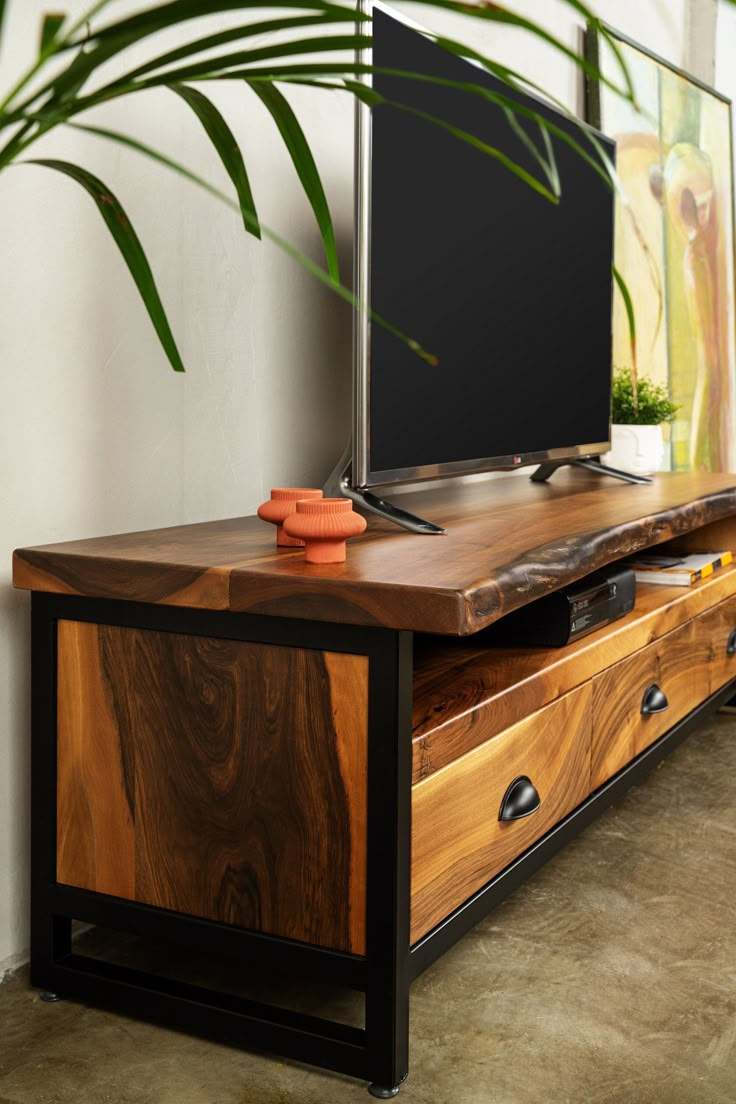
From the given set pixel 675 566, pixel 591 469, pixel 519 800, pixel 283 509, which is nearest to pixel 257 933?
pixel 519 800

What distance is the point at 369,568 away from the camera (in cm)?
142

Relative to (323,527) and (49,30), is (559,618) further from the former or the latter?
(49,30)

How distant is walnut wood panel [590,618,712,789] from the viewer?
197 centimetres

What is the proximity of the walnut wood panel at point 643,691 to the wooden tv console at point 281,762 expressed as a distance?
23 cm

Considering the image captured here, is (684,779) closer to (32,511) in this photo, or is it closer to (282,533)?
(282,533)

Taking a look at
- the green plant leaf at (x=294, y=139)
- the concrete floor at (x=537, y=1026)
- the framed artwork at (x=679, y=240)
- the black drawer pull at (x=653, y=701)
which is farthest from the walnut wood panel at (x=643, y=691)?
the green plant leaf at (x=294, y=139)

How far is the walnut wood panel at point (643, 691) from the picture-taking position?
1971mm

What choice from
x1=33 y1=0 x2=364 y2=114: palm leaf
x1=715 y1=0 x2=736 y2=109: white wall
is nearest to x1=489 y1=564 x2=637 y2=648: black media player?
x1=33 y1=0 x2=364 y2=114: palm leaf

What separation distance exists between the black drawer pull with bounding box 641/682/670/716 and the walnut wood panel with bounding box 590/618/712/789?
0.5 inches

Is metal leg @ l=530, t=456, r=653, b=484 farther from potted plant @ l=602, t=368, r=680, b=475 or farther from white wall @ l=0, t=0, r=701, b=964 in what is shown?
white wall @ l=0, t=0, r=701, b=964

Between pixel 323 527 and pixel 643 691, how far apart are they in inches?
39.0

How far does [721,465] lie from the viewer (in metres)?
4.06

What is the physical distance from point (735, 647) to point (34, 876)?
71.1 inches

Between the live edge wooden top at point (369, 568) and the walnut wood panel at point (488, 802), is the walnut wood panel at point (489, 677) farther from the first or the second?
the live edge wooden top at point (369, 568)
